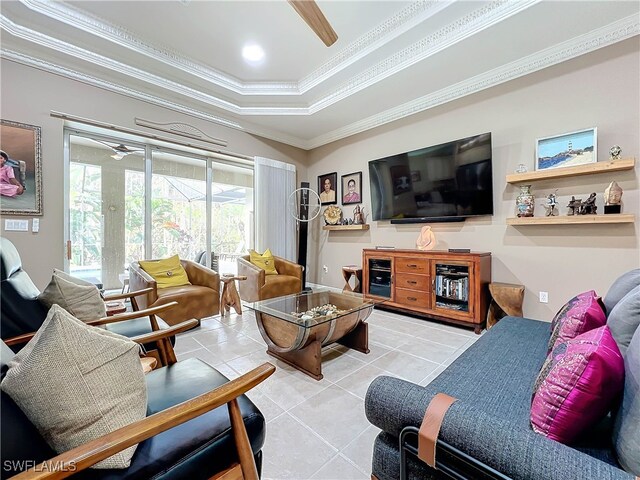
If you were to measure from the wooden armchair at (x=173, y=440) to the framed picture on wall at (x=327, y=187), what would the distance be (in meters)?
4.31

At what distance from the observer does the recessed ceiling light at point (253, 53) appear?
312 cm

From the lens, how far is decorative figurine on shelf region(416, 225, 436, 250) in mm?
3652

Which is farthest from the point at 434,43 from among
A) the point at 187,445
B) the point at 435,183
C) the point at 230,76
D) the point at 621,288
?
the point at 187,445

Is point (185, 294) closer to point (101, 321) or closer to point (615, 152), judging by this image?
point (101, 321)

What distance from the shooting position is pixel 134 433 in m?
0.72

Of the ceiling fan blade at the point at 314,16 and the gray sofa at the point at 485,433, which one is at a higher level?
the ceiling fan blade at the point at 314,16

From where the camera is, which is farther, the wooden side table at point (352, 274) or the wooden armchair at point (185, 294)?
the wooden side table at point (352, 274)

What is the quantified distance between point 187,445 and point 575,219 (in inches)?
135

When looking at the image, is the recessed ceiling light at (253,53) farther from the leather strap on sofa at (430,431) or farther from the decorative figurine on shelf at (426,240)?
the leather strap on sofa at (430,431)

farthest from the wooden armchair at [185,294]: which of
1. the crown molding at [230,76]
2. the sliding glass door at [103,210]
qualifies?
the crown molding at [230,76]

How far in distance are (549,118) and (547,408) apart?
325cm

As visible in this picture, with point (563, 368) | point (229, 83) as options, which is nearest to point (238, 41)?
point (229, 83)

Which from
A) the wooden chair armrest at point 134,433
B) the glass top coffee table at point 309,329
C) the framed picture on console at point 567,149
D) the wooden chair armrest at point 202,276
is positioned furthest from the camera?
the wooden chair armrest at point 202,276

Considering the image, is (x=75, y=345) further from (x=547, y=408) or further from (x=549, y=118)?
(x=549, y=118)
